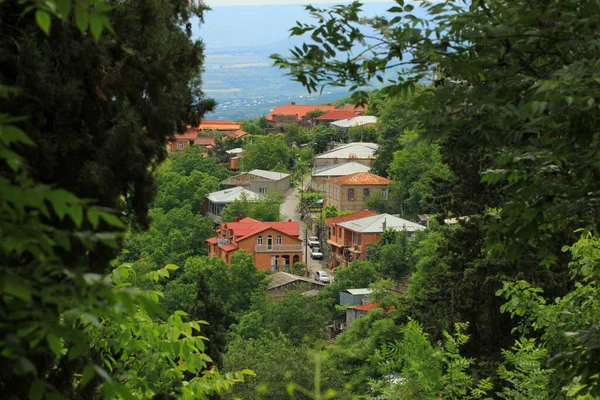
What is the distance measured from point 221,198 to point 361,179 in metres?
11.0

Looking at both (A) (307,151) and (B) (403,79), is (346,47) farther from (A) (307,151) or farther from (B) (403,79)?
(A) (307,151)

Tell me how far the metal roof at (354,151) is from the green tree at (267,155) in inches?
221

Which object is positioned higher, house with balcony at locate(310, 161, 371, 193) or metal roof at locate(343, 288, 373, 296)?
house with balcony at locate(310, 161, 371, 193)

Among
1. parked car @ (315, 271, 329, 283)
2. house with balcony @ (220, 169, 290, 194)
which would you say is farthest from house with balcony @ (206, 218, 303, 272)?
house with balcony @ (220, 169, 290, 194)

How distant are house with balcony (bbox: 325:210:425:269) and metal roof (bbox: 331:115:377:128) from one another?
3438 centimetres

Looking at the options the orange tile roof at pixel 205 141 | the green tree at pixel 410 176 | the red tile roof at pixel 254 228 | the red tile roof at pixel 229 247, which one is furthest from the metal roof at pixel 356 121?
the red tile roof at pixel 229 247

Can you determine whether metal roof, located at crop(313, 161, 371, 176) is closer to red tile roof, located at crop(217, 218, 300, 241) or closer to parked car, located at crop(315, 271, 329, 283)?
red tile roof, located at crop(217, 218, 300, 241)

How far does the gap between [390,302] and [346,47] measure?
72.2ft

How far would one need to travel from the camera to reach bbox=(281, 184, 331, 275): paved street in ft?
193

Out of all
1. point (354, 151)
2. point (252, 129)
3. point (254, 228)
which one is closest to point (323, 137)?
point (354, 151)

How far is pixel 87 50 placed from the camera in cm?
578

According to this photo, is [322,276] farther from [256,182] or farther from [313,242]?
[256,182]

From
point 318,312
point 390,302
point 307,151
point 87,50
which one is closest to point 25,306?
point 87,50

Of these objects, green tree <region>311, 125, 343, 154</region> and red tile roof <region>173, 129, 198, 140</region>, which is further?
green tree <region>311, 125, 343, 154</region>
